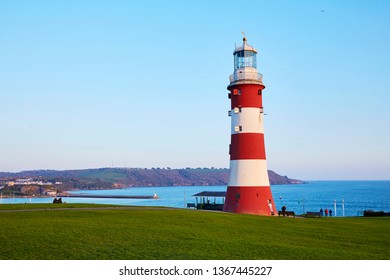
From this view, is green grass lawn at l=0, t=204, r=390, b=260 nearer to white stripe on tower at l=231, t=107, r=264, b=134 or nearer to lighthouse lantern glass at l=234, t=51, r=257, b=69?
white stripe on tower at l=231, t=107, r=264, b=134

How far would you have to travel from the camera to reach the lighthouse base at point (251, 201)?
3030 cm

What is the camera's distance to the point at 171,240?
1418 centimetres

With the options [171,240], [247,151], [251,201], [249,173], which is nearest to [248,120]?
[247,151]

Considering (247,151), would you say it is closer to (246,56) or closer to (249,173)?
(249,173)

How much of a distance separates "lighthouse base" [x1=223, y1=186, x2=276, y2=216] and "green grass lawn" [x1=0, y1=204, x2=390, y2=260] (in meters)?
9.48

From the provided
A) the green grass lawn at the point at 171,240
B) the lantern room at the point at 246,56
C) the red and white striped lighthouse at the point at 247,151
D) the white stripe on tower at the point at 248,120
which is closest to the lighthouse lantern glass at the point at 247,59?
the lantern room at the point at 246,56

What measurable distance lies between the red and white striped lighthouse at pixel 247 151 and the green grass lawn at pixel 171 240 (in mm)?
9597

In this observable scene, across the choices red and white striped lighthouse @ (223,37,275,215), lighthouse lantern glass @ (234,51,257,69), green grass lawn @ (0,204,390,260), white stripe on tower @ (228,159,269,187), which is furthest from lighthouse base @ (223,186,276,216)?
lighthouse lantern glass @ (234,51,257,69)

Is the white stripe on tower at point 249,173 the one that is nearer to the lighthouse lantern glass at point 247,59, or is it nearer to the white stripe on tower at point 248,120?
the white stripe on tower at point 248,120
